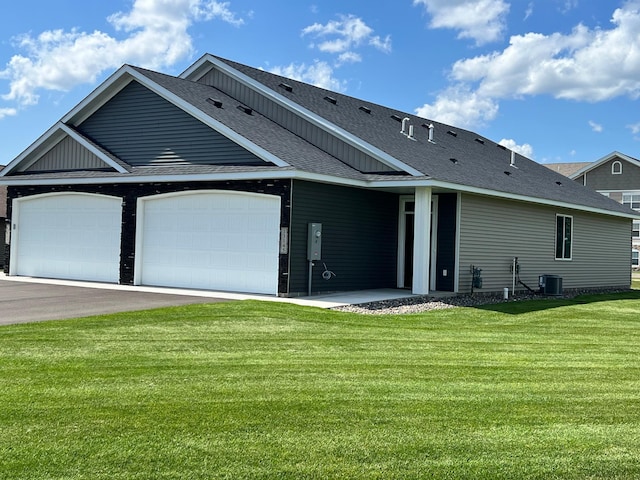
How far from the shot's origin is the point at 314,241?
16.5 meters

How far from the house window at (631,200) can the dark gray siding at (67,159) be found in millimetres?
35425

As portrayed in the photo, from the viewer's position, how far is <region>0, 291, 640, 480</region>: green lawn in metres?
5.03

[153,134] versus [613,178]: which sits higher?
[613,178]

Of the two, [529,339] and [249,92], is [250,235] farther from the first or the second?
[529,339]

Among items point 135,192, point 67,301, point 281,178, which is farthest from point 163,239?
point 67,301

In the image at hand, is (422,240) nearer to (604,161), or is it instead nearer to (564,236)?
(564,236)

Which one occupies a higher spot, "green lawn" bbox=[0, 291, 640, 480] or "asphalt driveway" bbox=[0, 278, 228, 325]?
"asphalt driveway" bbox=[0, 278, 228, 325]

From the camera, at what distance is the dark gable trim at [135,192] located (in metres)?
16.2

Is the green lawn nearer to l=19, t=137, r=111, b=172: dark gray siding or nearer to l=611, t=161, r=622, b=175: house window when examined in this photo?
l=19, t=137, r=111, b=172: dark gray siding

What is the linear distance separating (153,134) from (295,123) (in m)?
3.73

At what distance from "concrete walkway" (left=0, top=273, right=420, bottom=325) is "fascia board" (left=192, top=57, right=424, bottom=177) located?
319 cm

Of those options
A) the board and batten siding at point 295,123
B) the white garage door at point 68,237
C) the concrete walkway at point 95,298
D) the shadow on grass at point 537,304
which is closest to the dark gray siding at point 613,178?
the shadow on grass at point 537,304

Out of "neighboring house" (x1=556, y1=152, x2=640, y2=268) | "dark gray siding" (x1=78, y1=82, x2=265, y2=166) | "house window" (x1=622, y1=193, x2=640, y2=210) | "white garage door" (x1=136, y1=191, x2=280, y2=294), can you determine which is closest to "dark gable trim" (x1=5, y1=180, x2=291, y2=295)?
"white garage door" (x1=136, y1=191, x2=280, y2=294)

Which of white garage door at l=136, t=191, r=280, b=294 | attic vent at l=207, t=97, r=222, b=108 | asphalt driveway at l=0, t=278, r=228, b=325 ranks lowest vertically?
asphalt driveway at l=0, t=278, r=228, b=325
